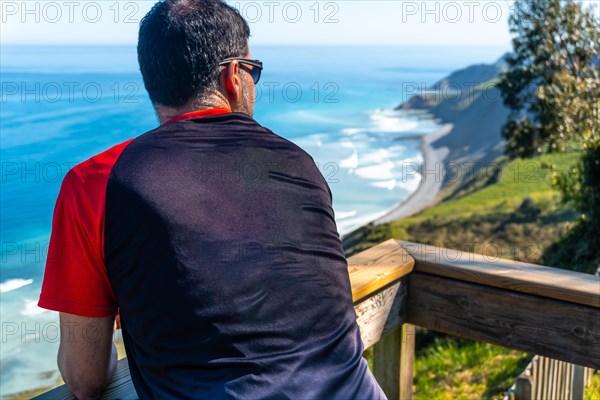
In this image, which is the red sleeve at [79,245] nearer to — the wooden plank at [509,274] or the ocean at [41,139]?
the ocean at [41,139]

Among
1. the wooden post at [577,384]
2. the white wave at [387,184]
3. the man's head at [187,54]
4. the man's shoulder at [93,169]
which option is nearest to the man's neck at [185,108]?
the man's head at [187,54]

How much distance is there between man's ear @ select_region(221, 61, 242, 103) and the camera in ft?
5.07

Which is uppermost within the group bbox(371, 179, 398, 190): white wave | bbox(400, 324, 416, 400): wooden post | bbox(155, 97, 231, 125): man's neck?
bbox(155, 97, 231, 125): man's neck

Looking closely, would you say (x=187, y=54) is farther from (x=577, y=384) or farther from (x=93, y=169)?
(x=577, y=384)

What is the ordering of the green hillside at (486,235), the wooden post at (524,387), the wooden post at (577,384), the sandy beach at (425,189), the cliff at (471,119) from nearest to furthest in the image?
the wooden post at (524,387) < the wooden post at (577,384) < the green hillside at (486,235) < the sandy beach at (425,189) < the cliff at (471,119)

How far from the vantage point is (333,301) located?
4.71ft

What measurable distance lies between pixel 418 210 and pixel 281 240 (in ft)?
96.0

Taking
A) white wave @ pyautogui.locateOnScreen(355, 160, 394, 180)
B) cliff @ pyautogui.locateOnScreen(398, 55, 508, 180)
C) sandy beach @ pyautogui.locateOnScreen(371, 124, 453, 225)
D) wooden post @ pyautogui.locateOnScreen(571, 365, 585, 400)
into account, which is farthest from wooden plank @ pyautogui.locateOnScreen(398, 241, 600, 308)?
cliff @ pyautogui.locateOnScreen(398, 55, 508, 180)

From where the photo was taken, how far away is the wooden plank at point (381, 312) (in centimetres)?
206

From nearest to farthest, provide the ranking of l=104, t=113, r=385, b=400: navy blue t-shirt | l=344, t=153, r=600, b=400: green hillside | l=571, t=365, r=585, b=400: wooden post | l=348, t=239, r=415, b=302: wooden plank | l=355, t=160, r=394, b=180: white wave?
l=104, t=113, r=385, b=400: navy blue t-shirt
l=348, t=239, r=415, b=302: wooden plank
l=571, t=365, r=585, b=400: wooden post
l=344, t=153, r=600, b=400: green hillside
l=355, t=160, r=394, b=180: white wave

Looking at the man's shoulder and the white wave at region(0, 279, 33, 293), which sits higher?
the man's shoulder

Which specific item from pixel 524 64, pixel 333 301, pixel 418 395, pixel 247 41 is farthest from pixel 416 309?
pixel 524 64

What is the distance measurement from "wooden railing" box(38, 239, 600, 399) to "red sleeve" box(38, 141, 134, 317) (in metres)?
0.77

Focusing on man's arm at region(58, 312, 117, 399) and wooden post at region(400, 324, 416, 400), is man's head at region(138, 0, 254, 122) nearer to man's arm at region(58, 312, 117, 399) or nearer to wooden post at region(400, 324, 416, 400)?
man's arm at region(58, 312, 117, 399)
